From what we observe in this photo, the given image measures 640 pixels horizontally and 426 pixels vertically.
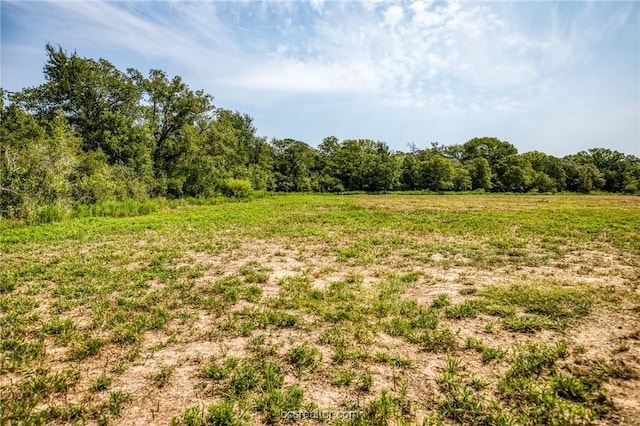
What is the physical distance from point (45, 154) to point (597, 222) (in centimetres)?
3442

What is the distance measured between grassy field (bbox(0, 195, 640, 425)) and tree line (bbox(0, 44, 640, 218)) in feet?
46.3

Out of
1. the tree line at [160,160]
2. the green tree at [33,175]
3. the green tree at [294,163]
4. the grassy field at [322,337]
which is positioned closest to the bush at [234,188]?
the tree line at [160,160]

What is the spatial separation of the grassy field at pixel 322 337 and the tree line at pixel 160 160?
14099 millimetres

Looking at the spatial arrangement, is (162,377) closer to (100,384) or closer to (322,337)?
(100,384)

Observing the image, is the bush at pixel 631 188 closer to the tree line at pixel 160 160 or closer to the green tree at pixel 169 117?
the tree line at pixel 160 160

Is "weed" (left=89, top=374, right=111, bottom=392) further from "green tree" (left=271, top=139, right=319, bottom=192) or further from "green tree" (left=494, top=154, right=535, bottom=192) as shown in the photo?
"green tree" (left=494, top=154, right=535, bottom=192)

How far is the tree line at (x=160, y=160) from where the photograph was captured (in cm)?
2116

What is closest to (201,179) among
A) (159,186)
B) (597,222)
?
(159,186)

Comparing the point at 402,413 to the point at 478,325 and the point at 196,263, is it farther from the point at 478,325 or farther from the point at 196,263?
the point at 196,263

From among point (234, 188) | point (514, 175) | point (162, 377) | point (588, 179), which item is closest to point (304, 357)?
point (162, 377)

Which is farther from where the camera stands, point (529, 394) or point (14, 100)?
point (14, 100)

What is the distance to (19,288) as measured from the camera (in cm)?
722

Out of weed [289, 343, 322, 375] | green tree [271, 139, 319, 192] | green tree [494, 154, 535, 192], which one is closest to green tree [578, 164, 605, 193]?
green tree [494, 154, 535, 192]

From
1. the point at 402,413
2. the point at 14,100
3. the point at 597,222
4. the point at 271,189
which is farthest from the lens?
the point at 271,189
